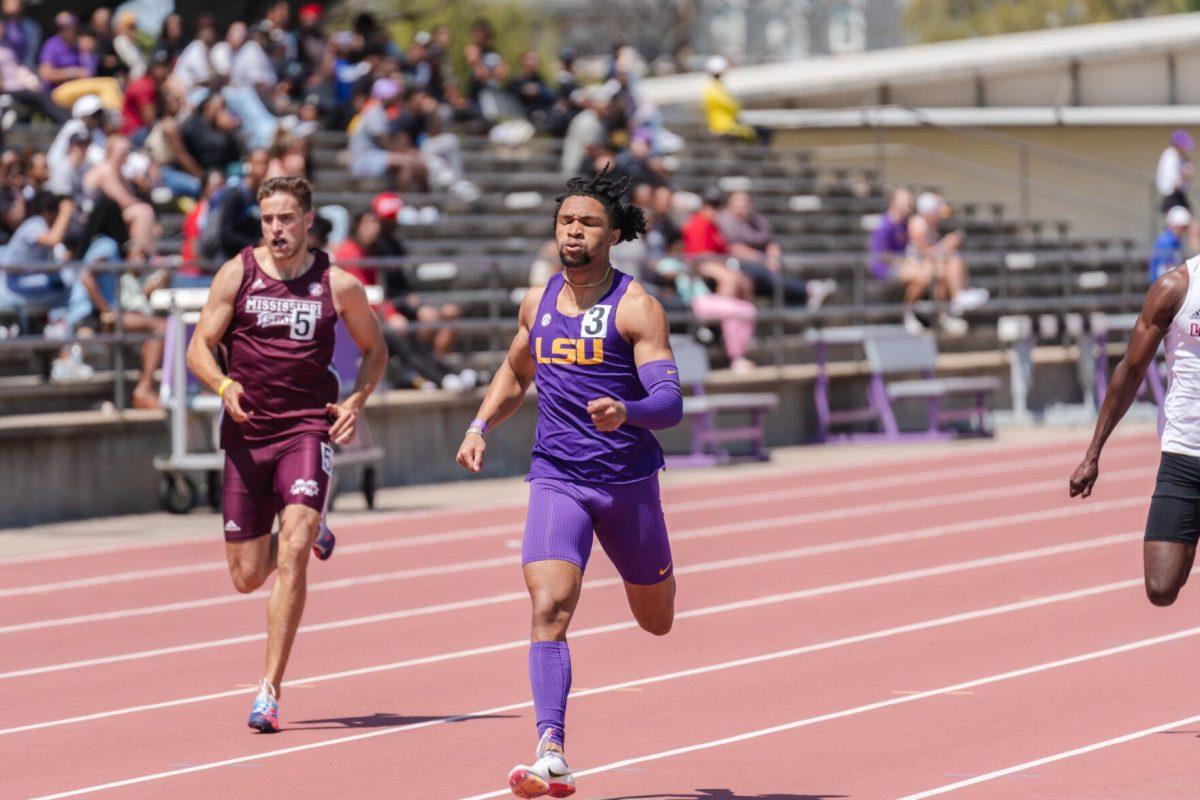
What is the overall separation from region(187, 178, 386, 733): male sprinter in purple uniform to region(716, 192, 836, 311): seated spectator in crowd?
47.8 ft

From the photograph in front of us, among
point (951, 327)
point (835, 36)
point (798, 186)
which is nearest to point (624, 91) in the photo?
point (798, 186)

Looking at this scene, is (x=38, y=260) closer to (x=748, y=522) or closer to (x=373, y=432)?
(x=373, y=432)

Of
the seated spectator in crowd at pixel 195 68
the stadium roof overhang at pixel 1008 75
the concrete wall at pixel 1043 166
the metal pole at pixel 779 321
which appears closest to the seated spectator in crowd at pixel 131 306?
the seated spectator in crowd at pixel 195 68

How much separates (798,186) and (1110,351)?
498 cm

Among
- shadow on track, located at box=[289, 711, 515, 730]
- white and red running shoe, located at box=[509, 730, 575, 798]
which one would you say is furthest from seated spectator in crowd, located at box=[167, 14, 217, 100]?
white and red running shoe, located at box=[509, 730, 575, 798]

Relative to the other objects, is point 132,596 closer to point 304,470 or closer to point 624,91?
point 304,470

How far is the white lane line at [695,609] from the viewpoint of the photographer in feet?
30.2

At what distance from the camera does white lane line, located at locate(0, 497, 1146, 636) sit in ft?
39.7

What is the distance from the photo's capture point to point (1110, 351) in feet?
92.1

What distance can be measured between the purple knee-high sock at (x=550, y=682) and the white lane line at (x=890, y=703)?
1.54ft

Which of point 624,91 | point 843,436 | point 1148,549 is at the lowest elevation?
point 843,436

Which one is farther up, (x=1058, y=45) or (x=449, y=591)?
(x=1058, y=45)

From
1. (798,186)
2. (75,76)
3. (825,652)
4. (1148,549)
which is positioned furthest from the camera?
(798,186)

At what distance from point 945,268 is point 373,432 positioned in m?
9.79
